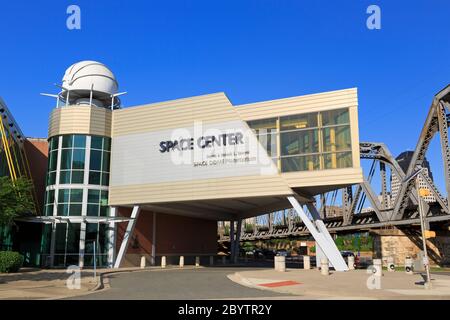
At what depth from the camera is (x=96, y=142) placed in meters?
34.6

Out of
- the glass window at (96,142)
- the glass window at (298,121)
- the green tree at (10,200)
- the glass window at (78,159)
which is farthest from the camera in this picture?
the glass window at (96,142)

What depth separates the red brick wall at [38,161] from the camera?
130 ft

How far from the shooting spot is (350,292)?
15.5m

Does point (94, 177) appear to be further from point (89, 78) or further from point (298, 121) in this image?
point (298, 121)

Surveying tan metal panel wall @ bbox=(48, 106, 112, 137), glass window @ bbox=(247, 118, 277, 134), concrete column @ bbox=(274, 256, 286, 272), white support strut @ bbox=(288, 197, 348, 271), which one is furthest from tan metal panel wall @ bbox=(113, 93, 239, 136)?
concrete column @ bbox=(274, 256, 286, 272)

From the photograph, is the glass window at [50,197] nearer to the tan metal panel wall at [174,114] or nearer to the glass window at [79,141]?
the glass window at [79,141]

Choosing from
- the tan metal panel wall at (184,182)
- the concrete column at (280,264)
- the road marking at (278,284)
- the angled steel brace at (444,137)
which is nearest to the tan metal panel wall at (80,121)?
the tan metal panel wall at (184,182)

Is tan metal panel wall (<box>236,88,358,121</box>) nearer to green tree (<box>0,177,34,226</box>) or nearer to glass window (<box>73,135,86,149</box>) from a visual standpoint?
glass window (<box>73,135,86,149</box>)

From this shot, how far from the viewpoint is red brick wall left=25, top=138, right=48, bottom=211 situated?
3959cm

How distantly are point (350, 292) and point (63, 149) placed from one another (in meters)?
26.1

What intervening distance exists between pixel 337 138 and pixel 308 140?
1.90 m

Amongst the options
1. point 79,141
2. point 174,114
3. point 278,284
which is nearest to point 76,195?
point 79,141
